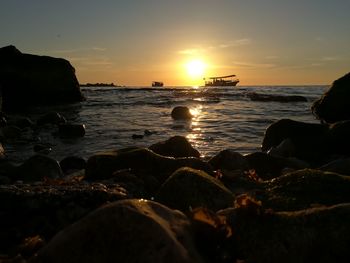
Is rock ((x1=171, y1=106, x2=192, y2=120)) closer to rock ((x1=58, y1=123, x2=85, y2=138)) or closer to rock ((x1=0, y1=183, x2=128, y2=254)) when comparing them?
rock ((x1=58, y1=123, x2=85, y2=138))

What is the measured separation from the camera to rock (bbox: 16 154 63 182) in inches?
318

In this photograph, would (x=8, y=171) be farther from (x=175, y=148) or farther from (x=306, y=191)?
(x=306, y=191)

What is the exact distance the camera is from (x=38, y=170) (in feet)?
26.8

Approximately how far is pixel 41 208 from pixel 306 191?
9.34ft

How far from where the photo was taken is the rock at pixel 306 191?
4.27 metres

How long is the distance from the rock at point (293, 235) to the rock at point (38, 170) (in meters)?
5.60

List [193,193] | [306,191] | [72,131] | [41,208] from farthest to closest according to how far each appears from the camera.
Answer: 1. [72,131]
2. [193,193]
3. [306,191]
4. [41,208]

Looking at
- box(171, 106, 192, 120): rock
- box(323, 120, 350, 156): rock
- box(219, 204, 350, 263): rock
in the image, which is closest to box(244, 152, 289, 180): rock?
box(323, 120, 350, 156): rock

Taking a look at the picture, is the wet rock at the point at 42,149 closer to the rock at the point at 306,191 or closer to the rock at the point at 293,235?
the rock at the point at 306,191

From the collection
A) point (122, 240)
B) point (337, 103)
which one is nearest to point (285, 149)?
point (337, 103)

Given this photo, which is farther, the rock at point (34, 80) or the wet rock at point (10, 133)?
the rock at point (34, 80)

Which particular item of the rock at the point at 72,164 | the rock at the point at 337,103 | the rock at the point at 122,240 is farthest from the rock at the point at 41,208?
the rock at the point at 337,103

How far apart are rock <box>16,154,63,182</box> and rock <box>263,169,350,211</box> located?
4.94m

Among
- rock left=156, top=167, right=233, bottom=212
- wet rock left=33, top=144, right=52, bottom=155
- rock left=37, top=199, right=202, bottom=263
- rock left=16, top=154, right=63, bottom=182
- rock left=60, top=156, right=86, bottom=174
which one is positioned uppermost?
rock left=37, top=199, right=202, bottom=263
